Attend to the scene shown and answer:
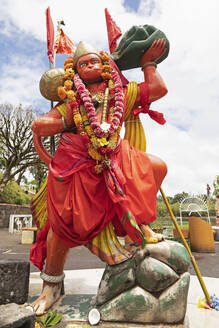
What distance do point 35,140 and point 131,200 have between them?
124cm

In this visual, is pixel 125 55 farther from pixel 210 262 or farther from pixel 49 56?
pixel 210 262

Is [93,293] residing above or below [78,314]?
below

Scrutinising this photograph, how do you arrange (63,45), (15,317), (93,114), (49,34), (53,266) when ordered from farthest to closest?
(63,45), (49,34), (53,266), (93,114), (15,317)

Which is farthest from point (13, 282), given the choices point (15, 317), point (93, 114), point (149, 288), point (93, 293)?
point (93, 114)

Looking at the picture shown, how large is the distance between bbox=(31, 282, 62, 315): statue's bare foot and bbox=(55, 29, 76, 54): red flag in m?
2.69

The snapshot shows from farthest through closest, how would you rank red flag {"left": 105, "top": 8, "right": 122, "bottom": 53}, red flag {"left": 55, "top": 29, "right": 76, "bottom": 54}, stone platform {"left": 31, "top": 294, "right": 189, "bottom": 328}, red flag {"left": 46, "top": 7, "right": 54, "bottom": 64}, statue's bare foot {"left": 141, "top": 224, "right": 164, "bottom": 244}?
1. red flag {"left": 55, "top": 29, "right": 76, "bottom": 54}
2. red flag {"left": 46, "top": 7, "right": 54, "bottom": 64}
3. red flag {"left": 105, "top": 8, "right": 122, "bottom": 53}
4. statue's bare foot {"left": 141, "top": 224, "right": 164, "bottom": 244}
5. stone platform {"left": 31, "top": 294, "right": 189, "bottom": 328}

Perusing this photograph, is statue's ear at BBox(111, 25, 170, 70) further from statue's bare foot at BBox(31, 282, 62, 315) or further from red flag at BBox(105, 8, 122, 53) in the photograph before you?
statue's bare foot at BBox(31, 282, 62, 315)

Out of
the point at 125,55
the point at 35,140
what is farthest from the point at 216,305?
the point at 125,55

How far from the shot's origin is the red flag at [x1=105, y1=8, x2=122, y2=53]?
2.98m

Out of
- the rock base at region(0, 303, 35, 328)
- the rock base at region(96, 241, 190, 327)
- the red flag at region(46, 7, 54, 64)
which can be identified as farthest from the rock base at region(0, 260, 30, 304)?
the red flag at region(46, 7, 54, 64)

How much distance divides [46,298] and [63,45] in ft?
9.47

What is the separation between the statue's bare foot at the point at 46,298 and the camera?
2291 mm

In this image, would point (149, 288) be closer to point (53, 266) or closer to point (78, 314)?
point (78, 314)

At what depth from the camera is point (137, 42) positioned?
8.64 feet
